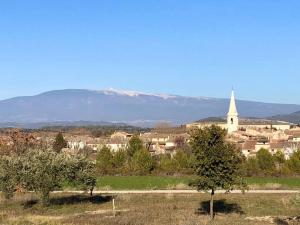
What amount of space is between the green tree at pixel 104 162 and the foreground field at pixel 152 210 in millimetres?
33971

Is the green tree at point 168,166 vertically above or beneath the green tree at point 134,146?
beneath

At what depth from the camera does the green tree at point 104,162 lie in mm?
89125

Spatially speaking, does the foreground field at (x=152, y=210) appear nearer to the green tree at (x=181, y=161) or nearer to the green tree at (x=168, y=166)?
the green tree at (x=181, y=161)

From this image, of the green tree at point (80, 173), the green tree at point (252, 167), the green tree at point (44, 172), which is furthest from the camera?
the green tree at point (252, 167)

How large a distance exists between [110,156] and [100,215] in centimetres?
5183

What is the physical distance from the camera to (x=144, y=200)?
49.4 m

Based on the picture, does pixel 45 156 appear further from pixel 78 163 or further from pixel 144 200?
pixel 144 200

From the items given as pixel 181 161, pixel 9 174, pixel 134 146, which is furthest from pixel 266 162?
pixel 9 174

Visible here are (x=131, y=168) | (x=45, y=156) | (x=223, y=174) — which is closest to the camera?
(x=223, y=174)

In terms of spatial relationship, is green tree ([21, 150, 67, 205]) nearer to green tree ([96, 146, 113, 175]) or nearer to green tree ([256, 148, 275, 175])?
green tree ([96, 146, 113, 175])

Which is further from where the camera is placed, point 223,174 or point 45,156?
point 45,156

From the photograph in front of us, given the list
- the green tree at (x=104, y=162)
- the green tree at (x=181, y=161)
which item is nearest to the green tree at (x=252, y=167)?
the green tree at (x=181, y=161)

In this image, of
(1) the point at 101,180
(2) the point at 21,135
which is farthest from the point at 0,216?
(2) the point at 21,135

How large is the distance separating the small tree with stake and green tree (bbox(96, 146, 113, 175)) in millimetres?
54209
